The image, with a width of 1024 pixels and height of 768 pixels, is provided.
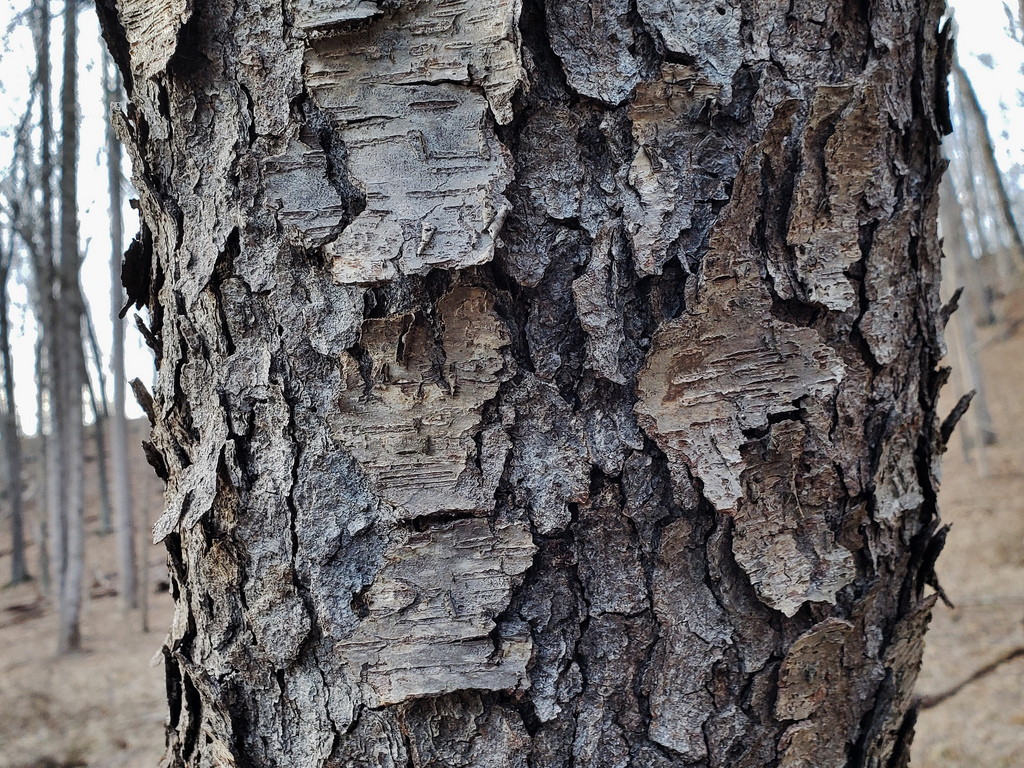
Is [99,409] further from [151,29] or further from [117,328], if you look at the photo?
[151,29]

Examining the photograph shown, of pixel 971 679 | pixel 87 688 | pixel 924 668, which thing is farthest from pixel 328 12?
pixel 87 688

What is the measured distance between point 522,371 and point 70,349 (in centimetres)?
831

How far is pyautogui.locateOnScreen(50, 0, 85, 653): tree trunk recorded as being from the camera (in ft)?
22.2

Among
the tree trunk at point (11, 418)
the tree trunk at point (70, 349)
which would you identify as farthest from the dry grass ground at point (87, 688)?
the tree trunk at point (11, 418)

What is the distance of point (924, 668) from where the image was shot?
4.40 m

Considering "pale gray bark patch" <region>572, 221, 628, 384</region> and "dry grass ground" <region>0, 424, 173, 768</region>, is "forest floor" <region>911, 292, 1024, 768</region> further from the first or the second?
"dry grass ground" <region>0, 424, 173, 768</region>

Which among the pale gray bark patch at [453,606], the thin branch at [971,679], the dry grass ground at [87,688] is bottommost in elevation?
the thin branch at [971,679]

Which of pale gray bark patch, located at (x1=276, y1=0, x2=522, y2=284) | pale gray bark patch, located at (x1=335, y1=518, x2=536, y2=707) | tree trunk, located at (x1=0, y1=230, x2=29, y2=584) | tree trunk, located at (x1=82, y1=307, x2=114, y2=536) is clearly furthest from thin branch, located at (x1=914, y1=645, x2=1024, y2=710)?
tree trunk, located at (x1=82, y1=307, x2=114, y2=536)

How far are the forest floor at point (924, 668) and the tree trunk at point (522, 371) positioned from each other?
5.20 feet

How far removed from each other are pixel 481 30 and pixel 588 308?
0.93 ft

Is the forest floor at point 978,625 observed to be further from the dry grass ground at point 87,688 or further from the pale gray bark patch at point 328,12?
the pale gray bark patch at point 328,12

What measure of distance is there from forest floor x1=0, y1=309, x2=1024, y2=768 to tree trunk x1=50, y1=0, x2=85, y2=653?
0.64 m

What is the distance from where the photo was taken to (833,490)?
0.75 metres

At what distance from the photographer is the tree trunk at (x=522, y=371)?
0.67 m
